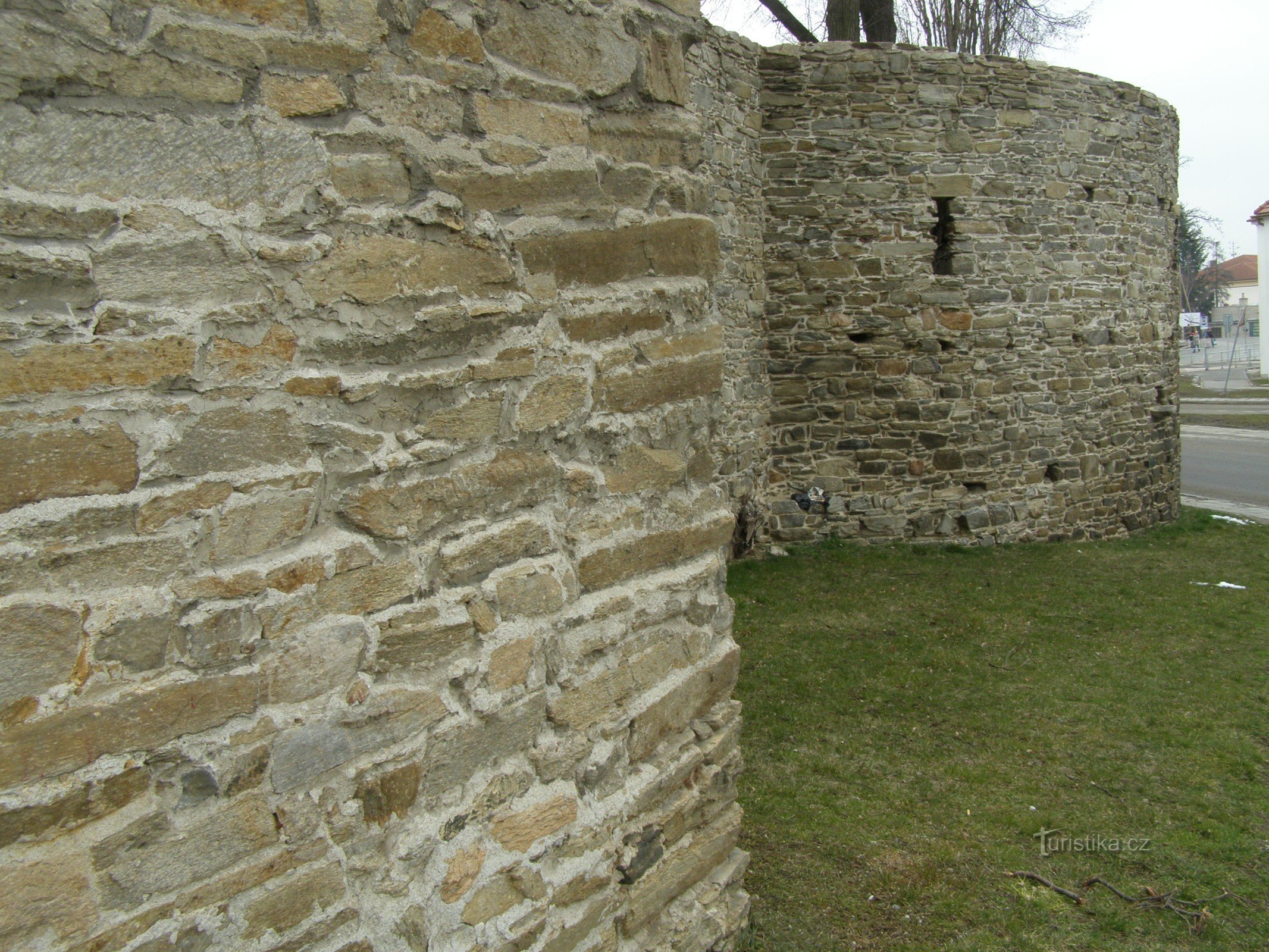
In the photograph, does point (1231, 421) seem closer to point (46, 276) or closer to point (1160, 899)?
point (1160, 899)

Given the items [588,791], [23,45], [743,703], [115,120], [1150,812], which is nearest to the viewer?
[23,45]

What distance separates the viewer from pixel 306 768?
1.81 m

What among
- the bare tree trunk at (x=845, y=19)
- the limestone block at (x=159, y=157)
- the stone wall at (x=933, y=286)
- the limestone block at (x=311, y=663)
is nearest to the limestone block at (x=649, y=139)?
the limestone block at (x=159, y=157)

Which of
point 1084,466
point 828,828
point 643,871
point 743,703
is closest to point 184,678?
point 643,871

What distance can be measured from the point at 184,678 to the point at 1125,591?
8075 millimetres

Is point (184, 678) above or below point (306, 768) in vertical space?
above

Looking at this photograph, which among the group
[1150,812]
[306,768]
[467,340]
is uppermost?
[467,340]

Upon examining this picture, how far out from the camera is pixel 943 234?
29.9 ft

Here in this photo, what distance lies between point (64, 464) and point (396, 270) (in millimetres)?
734

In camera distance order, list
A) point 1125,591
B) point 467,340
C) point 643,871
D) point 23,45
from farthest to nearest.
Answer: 1. point 1125,591
2. point 643,871
3. point 467,340
4. point 23,45

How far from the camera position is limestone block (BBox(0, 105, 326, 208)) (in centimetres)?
149

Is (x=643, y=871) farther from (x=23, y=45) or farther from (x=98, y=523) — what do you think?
(x=23, y=45)

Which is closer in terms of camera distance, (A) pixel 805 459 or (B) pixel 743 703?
(B) pixel 743 703

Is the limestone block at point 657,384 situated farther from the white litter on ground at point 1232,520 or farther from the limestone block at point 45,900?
the white litter on ground at point 1232,520
